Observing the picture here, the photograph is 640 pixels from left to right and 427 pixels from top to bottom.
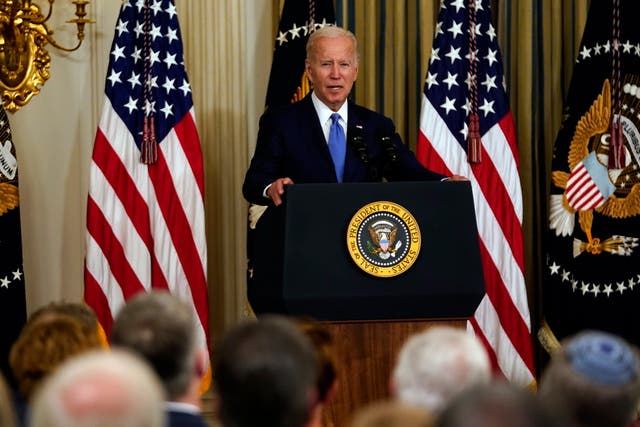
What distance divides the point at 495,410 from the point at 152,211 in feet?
16.8

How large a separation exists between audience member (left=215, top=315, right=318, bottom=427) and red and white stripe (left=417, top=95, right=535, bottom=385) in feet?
14.8

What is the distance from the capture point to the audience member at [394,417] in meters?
1.80

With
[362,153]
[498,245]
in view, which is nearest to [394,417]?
[362,153]

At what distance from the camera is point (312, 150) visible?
5141 mm

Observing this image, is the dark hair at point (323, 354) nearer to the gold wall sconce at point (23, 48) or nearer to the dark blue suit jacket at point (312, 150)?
the dark blue suit jacket at point (312, 150)

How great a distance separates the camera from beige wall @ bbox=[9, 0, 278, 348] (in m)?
7.19

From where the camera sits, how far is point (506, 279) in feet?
21.8

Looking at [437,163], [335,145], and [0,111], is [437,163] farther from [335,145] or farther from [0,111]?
[0,111]

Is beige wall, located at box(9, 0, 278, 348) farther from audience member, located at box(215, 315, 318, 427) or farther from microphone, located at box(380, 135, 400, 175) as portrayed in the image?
audience member, located at box(215, 315, 318, 427)

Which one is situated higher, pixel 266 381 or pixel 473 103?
pixel 473 103

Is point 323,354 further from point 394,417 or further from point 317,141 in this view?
point 317,141

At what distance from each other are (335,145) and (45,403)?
3.49m

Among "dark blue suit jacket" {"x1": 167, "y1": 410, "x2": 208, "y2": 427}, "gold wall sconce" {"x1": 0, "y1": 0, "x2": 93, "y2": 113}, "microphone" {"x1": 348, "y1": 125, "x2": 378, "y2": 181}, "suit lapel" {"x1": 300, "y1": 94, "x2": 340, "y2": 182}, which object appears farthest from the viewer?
"gold wall sconce" {"x1": 0, "y1": 0, "x2": 93, "y2": 113}

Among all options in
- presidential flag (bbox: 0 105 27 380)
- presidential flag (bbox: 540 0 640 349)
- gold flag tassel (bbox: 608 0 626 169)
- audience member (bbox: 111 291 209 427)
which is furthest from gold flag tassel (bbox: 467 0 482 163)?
audience member (bbox: 111 291 209 427)
